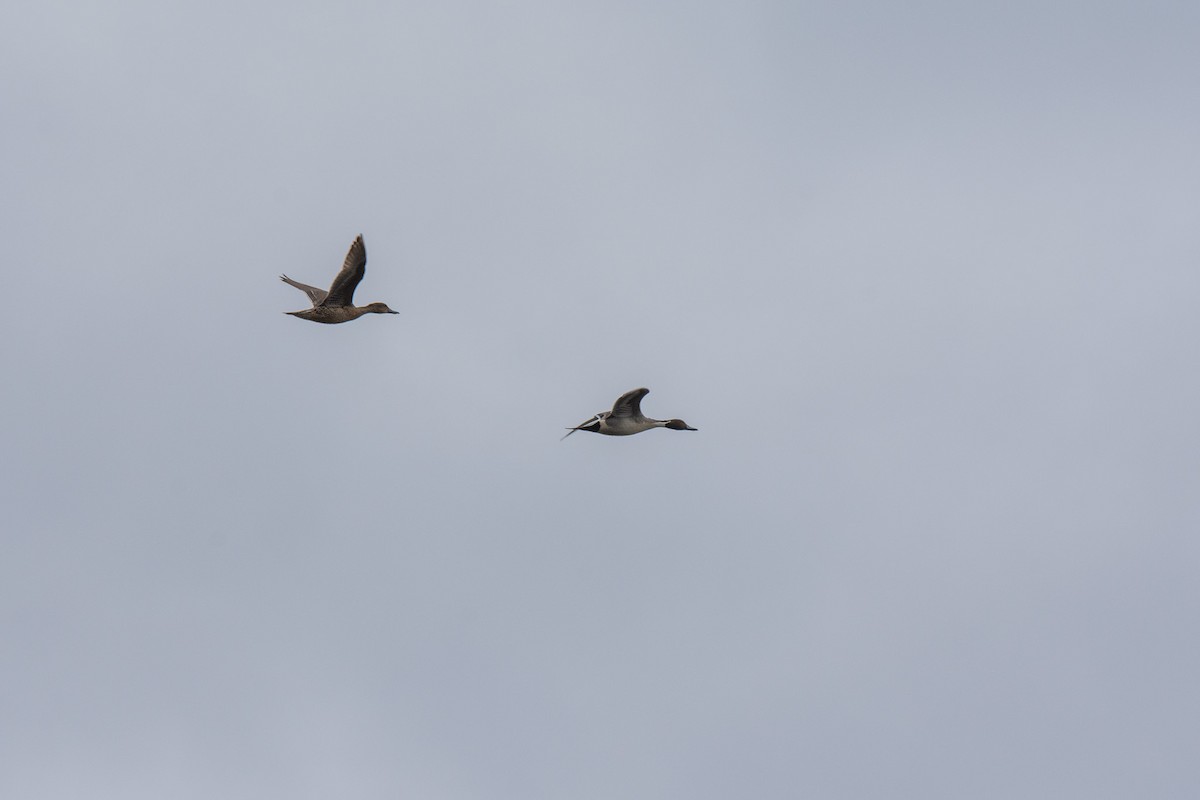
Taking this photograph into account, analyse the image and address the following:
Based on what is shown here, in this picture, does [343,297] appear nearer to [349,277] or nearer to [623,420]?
[349,277]

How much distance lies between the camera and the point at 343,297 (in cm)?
5869


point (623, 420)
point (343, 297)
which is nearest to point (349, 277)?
point (343, 297)

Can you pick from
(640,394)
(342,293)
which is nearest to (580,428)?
(640,394)

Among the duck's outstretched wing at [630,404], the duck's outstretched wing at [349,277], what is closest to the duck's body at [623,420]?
the duck's outstretched wing at [630,404]

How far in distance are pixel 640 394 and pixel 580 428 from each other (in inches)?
75.2

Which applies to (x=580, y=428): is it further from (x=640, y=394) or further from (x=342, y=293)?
(x=342, y=293)

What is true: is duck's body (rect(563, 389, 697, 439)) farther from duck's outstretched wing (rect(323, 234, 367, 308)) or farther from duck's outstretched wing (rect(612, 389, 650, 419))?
duck's outstretched wing (rect(323, 234, 367, 308))

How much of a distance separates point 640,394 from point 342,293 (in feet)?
32.0

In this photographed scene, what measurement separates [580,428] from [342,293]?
8.67 meters

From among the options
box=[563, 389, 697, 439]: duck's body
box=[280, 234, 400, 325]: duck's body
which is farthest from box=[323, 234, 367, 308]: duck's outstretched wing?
box=[563, 389, 697, 439]: duck's body

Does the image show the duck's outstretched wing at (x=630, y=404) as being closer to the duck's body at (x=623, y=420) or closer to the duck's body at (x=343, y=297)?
the duck's body at (x=623, y=420)

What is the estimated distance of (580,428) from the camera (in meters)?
55.2

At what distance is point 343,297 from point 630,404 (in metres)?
9.50

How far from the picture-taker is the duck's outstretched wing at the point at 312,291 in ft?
196
